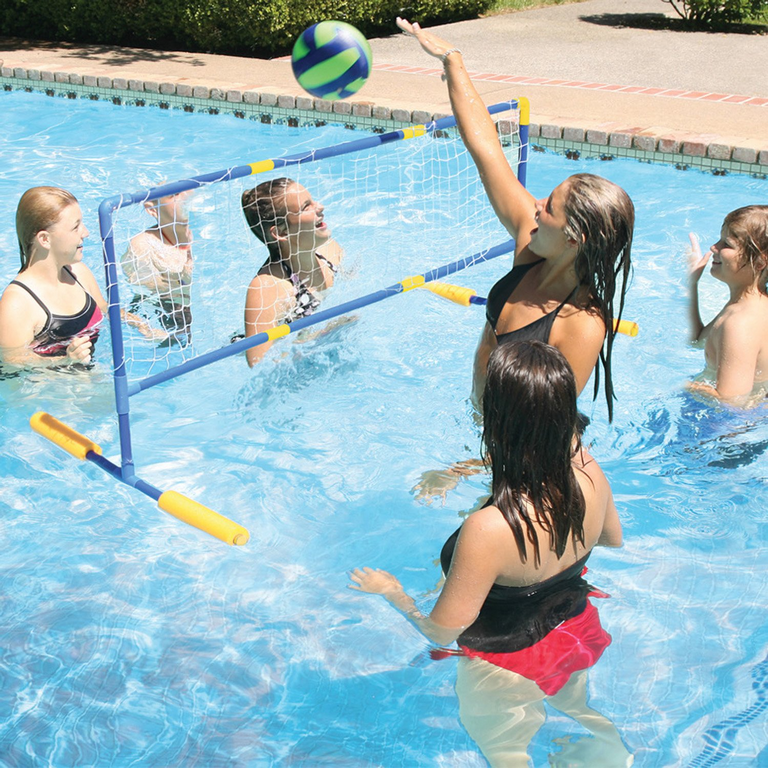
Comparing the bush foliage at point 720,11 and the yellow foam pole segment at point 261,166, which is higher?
the bush foliage at point 720,11

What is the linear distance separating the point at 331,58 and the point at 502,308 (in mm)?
2111

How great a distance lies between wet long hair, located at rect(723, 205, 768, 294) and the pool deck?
4984mm

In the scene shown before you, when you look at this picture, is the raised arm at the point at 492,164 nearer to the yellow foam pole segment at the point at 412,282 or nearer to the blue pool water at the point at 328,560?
the yellow foam pole segment at the point at 412,282

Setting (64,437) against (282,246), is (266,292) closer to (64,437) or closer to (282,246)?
(282,246)

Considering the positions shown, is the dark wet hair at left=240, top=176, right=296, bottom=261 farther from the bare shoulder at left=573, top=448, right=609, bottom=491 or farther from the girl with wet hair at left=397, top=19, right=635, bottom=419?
the bare shoulder at left=573, top=448, right=609, bottom=491

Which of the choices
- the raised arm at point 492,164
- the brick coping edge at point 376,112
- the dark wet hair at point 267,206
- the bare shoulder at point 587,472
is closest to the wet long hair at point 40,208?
the dark wet hair at point 267,206

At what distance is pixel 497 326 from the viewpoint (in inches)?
153

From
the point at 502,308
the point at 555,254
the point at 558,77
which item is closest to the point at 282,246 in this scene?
the point at 502,308

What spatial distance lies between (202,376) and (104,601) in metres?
2.33

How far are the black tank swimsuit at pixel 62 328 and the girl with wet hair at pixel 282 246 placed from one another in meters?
0.92

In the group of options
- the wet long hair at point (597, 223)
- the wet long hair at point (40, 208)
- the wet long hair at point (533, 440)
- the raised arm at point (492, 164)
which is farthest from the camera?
the wet long hair at point (40, 208)

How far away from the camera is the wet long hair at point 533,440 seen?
2611mm

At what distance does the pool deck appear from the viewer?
9766 mm

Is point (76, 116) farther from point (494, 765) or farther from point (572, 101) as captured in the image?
point (494, 765)
